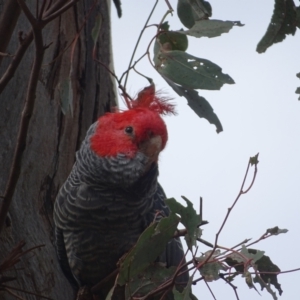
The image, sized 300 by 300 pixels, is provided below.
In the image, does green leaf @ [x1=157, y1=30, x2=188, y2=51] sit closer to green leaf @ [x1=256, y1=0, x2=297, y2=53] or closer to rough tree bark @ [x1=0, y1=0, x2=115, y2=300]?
green leaf @ [x1=256, y1=0, x2=297, y2=53]

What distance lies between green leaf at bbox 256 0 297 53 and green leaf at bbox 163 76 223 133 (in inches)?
9.1

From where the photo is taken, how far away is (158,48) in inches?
71.2

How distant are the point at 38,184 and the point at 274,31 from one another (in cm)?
130

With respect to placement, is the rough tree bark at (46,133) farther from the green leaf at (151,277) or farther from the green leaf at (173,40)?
the green leaf at (151,277)

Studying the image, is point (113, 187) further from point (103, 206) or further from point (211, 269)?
point (211, 269)

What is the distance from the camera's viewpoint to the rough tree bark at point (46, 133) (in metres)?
2.33

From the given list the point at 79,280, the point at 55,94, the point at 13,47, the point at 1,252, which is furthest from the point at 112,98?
the point at 1,252

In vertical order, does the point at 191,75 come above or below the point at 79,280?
above

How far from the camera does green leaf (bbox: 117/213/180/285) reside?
1623 millimetres

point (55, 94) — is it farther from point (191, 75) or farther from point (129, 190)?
point (191, 75)

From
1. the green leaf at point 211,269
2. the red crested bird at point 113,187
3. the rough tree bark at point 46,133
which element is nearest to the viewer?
the green leaf at point 211,269

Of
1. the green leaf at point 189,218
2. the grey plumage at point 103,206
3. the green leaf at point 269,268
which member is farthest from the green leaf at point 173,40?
the green leaf at point 269,268

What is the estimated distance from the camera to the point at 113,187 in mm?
2521

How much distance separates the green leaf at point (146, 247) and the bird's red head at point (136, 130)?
0.80 metres
